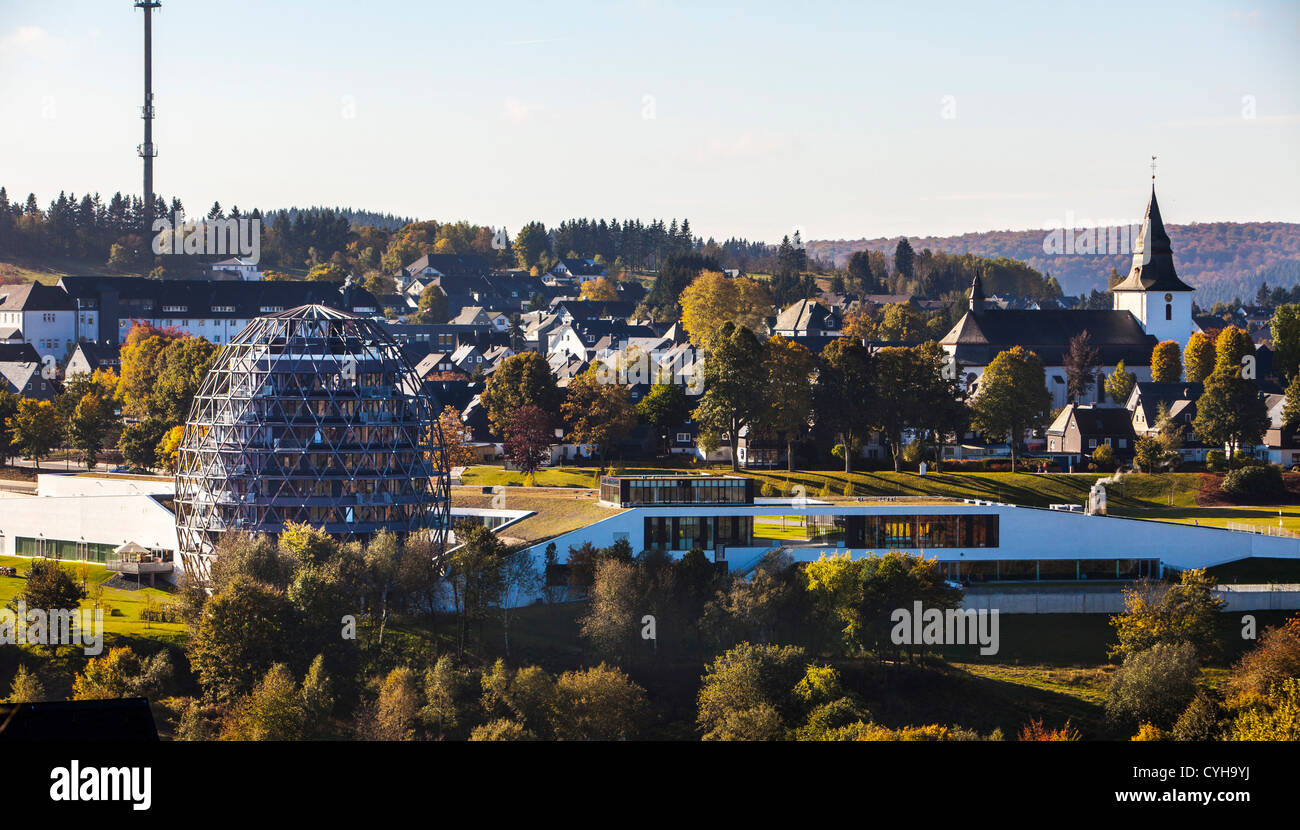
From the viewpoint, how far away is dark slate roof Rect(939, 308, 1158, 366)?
447 ft

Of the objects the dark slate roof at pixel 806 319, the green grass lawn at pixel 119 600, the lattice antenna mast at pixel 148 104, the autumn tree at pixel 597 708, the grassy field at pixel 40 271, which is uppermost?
the lattice antenna mast at pixel 148 104

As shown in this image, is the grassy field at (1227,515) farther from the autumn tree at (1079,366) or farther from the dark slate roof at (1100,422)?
the autumn tree at (1079,366)

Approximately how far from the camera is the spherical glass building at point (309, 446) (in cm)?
6431

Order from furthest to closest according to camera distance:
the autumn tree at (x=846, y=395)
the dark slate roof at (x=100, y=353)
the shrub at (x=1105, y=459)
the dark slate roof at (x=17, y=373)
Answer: the dark slate roof at (x=100, y=353) → the dark slate roof at (x=17, y=373) → the shrub at (x=1105, y=459) → the autumn tree at (x=846, y=395)

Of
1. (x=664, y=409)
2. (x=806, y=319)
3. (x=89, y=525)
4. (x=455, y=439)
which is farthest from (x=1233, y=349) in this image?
(x=89, y=525)

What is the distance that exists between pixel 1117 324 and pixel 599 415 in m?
66.5

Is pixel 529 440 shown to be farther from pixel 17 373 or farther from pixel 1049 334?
pixel 1049 334

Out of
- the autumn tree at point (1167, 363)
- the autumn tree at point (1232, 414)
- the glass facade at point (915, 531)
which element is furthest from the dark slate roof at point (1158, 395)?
the glass facade at point (915, 531)

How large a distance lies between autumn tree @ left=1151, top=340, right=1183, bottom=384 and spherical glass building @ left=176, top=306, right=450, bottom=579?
77304mm

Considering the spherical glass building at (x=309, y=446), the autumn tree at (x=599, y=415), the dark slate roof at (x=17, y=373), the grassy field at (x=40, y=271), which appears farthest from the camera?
the grassy field at (x=40, y=271)

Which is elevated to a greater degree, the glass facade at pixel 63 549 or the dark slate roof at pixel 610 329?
the dark slate roof at pixel 610 329

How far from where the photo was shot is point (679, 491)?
68625mm
